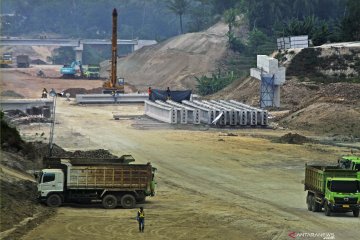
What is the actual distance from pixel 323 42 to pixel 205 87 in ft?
74.5

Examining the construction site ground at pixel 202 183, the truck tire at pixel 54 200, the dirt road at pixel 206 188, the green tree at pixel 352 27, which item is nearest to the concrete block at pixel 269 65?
the construction site ground at pixel 202 183

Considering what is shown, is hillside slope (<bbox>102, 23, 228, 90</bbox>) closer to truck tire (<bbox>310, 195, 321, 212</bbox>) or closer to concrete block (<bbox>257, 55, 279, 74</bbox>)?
concrete block (<bbox>257, 55, 279, 74</bbox>)

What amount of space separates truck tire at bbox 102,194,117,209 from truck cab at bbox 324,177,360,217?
9.75m

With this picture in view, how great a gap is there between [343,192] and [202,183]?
14421mm

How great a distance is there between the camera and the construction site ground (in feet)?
133

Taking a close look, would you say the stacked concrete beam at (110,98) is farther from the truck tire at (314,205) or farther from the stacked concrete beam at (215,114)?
the truck tire at (314,205)

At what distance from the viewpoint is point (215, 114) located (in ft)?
301

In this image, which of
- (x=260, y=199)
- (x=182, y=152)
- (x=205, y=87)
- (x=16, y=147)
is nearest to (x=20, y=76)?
(x=205, y=87)

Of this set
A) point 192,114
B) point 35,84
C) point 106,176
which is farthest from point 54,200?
point 35,84

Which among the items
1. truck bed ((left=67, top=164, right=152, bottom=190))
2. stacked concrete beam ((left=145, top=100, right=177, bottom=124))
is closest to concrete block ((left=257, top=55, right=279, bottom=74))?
stacked concrete beam ((left=145, top=100, right=177, bottom=124))

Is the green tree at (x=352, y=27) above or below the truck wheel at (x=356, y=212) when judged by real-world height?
above

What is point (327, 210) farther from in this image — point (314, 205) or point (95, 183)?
point (95, 183)

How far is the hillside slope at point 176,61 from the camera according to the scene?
15462cm

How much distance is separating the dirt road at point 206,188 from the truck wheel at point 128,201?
68 cm
